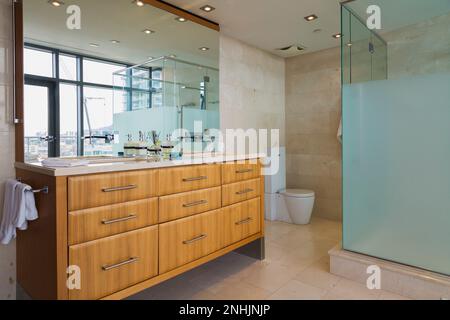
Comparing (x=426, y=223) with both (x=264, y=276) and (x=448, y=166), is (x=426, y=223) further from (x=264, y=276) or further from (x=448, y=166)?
(x=264, y=276)

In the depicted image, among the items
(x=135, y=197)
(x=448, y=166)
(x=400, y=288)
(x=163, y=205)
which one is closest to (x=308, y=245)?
(x=400, y=288)

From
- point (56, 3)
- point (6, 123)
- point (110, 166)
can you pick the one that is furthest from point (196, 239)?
point (56, 3)

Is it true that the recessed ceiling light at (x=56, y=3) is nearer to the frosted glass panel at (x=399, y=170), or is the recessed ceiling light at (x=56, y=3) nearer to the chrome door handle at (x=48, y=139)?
the chrome door handle at (x=48, y=139)

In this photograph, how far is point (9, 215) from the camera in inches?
63.1

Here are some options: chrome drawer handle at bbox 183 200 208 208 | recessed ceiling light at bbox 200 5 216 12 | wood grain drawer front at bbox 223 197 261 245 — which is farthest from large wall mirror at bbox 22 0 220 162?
wood grain drawer front at bbox 223 197 261 245

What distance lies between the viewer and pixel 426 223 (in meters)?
1.89

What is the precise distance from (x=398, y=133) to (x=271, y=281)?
138 centimetres

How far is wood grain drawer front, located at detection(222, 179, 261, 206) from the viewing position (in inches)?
83.7

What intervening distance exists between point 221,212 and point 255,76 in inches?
85.2

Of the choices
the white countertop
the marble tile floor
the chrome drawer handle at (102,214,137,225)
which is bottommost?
the marble tile floor

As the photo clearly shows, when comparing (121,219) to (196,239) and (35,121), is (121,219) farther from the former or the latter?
(35,121)

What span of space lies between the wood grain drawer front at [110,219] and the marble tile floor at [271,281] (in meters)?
0.66

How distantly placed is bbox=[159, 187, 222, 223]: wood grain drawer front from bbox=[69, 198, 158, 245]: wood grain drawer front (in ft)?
0.21

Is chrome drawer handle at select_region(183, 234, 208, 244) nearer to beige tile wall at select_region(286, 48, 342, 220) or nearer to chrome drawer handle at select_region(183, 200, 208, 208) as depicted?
chrome drawer handle at select_region(183, 200, 208, 208)
